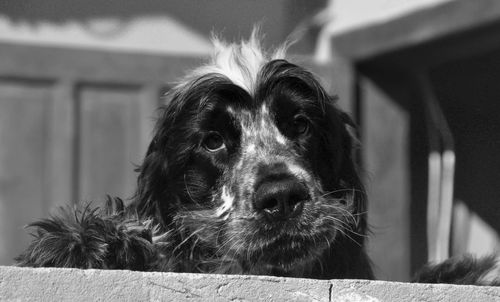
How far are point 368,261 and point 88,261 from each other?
4.07 ft

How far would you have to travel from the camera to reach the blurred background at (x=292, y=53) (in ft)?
25.5

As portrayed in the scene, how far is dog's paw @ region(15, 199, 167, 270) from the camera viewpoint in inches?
164

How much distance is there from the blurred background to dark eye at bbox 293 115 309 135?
105 inches

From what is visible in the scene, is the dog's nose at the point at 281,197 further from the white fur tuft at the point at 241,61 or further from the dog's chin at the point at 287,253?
the white fur tuft at the point at 241,61

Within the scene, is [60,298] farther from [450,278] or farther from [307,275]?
[450,278]

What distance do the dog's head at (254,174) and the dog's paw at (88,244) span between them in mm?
314

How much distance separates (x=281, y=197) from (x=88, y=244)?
670 mm

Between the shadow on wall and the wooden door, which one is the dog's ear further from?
the wooden door

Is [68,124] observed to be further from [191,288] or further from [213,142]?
[191,288]

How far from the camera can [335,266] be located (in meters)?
4.81

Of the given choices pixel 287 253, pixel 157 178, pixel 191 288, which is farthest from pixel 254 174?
pixel 191 288

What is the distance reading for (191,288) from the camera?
3426 mm

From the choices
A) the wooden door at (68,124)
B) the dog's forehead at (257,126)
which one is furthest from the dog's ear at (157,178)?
the wooden door at (68,124)

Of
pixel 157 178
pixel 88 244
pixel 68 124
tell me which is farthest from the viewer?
pixel 68 124
